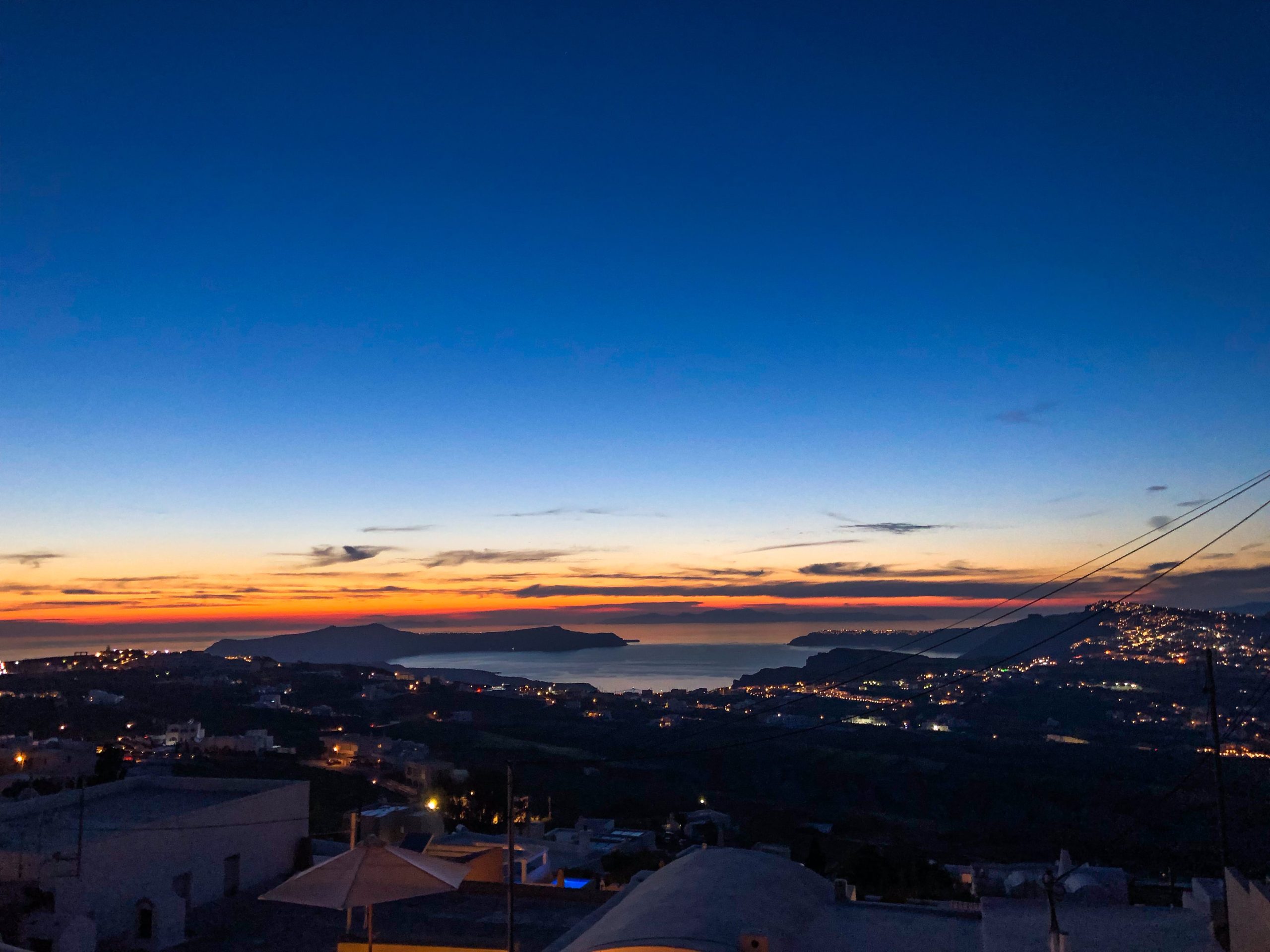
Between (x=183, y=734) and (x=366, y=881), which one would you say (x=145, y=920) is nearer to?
(x=366, y=881)

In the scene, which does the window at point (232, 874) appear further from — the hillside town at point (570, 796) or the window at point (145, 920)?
the window at point (145, 920)

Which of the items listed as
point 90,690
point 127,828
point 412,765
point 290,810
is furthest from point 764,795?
point 90,690

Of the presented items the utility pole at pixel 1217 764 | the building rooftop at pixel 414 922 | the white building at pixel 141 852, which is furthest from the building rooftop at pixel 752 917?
the white building at pixel 141 852

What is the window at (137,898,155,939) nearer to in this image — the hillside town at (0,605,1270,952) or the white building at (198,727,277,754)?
the hillside town at (0,605,1270,952)

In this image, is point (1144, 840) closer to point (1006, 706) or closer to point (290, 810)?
point (290, 810)

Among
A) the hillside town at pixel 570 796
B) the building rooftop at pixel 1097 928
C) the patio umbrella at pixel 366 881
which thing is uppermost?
the patio umbrella at pixel 366 881

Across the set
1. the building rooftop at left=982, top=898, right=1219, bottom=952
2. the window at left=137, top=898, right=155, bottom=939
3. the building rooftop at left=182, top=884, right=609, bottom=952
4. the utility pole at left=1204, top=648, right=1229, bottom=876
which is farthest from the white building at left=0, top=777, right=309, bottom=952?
the utility pole at left=1204, top=648, right=1229, bottom=876
